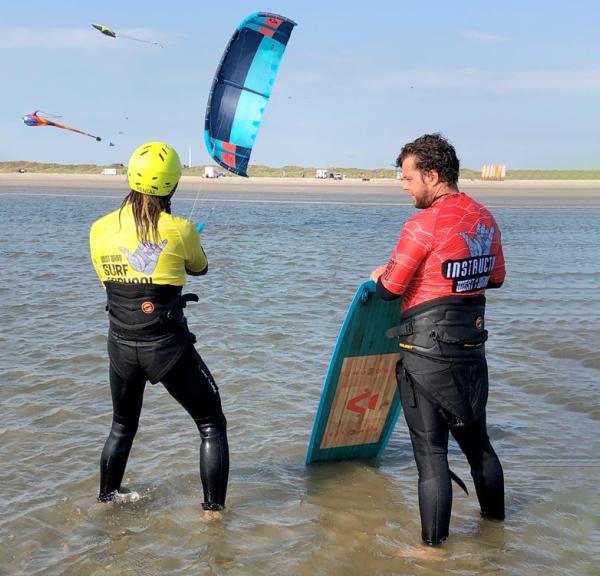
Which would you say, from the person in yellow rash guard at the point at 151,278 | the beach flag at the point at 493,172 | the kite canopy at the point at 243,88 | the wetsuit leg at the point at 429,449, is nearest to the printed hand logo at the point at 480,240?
the wetsuit leg at the point at 429,449

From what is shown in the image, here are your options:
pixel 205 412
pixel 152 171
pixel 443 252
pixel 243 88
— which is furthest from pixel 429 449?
pixel 243 88

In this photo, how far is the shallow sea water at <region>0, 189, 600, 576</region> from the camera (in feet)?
12.0

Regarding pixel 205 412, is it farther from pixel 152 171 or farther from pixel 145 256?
pixel 152 171

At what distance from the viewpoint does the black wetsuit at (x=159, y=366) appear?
11.7 ft

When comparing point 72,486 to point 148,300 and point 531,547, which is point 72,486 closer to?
point 148,300

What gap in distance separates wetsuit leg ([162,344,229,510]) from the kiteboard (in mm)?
812

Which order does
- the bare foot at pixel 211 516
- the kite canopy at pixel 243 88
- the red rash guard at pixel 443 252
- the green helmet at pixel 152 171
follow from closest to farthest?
the red rash guard at pixel 443 252 < the green helmet at pixel 152 171 < the bare foot at pixel 211 516 < the kite canopy at pixel 243 88

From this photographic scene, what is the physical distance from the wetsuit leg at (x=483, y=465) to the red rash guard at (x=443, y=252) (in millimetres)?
690

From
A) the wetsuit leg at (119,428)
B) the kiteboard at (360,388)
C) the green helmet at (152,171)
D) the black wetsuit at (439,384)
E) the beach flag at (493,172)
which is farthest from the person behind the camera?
the beach flag at (493,172)

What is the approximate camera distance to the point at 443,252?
127 inches

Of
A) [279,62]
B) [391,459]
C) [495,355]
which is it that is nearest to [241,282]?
[279,62]

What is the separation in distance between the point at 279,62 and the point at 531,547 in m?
7.07

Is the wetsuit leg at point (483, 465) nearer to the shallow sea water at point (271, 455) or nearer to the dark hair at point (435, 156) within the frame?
the shallow sea water at point (271, 455)

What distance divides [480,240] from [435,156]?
43 centimetres
